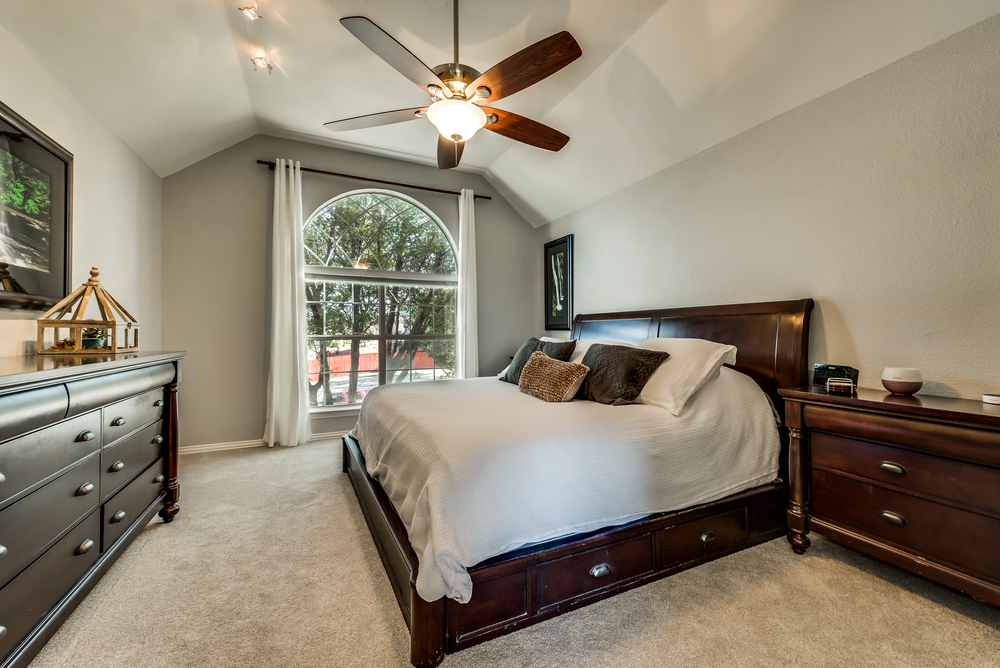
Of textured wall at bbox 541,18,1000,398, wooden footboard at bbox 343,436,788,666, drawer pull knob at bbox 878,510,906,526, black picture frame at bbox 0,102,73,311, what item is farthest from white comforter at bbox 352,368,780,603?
black picture frame at bbox 0,102,73,311

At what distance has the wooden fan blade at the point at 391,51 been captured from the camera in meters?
1.62

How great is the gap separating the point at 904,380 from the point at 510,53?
8.88 feet

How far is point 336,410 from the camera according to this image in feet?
13.1

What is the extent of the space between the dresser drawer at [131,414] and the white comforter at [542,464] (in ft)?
3.43

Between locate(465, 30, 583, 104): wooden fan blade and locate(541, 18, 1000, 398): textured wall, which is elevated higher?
locate(465, 30, 583, 104): wooden fan blade

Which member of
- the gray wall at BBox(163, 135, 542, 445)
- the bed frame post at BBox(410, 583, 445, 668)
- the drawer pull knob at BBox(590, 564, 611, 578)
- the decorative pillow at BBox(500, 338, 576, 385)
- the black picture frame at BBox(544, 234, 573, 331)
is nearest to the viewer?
the bed frame post at BBox(410, 583, 445, 668)

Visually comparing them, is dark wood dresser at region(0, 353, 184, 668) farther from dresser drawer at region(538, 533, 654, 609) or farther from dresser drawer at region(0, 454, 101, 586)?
dresser drawer at region(538, 533, 654, 609)

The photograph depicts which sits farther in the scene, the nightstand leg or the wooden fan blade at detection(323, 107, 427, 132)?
the wooden fan blade at detection(323, 107, 427, 132)

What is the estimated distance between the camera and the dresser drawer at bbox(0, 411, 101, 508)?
1060 mm

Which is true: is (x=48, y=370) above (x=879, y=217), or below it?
below

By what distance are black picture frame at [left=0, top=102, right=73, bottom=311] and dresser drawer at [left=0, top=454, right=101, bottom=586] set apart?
0.93 metres

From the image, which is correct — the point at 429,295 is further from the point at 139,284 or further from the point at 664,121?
the point at 664,121

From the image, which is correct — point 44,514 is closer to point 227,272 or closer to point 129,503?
point 129,503

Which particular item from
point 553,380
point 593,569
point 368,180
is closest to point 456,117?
point 553,380
